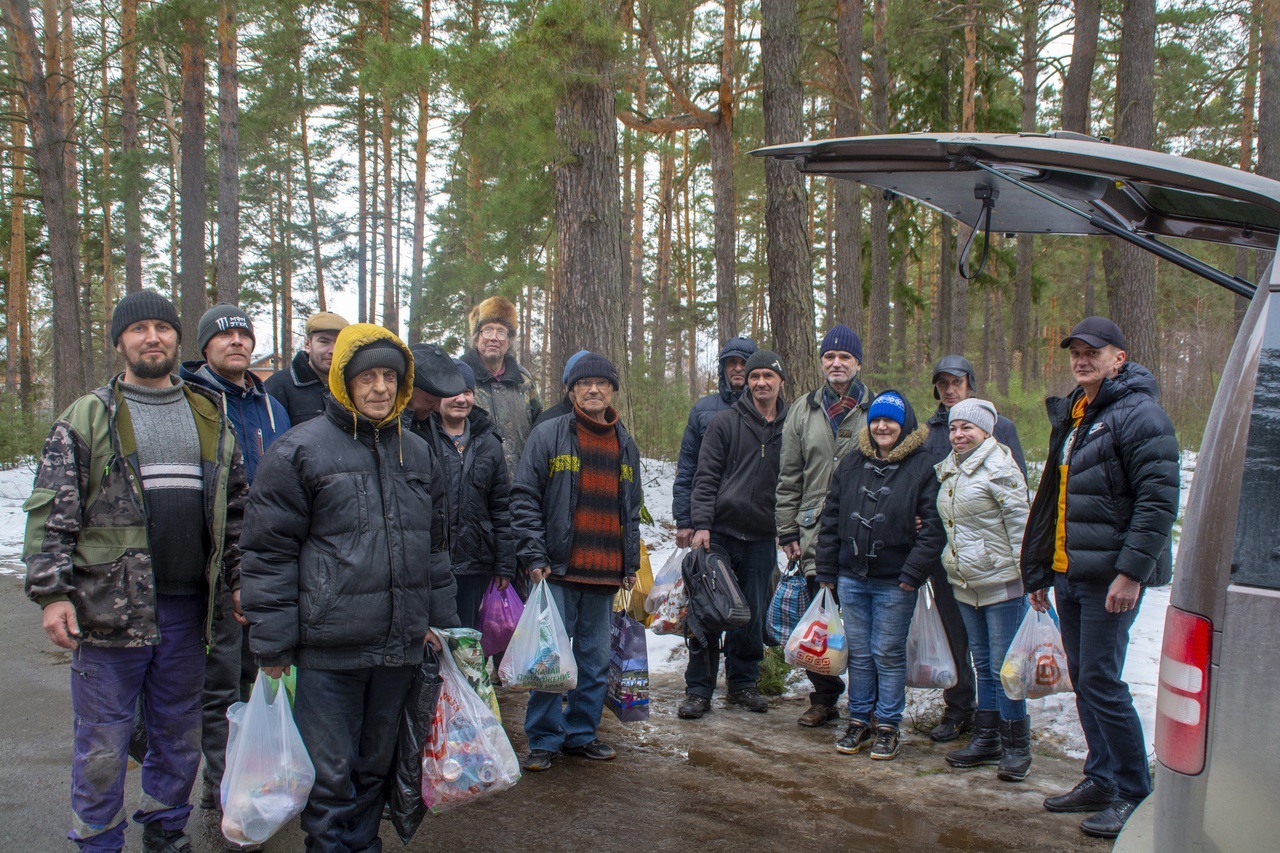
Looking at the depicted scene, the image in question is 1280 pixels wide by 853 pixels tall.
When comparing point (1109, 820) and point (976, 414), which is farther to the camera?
point (976, 414)

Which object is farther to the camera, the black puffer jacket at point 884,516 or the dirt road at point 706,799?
the black puffer jacket at point 884,516

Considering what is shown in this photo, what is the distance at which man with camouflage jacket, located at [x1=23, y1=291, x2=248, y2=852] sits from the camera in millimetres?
3307

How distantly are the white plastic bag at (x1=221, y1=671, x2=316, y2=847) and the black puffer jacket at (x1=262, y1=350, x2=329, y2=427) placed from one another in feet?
6.61

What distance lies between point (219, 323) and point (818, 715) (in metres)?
4.06

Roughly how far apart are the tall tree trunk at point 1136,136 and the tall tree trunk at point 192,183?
12609mm

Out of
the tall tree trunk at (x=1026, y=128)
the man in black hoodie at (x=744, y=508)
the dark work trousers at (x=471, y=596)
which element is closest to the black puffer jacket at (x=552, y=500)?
the dark work trousers at (x=471, y=596)

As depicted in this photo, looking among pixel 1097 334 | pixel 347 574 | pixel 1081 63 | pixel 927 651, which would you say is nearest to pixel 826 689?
pixel 927 651

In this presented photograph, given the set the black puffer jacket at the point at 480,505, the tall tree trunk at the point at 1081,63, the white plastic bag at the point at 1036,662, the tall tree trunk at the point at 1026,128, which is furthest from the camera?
the tall tree trunk at the point at 1026,128

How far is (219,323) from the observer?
4305mm

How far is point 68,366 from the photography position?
1755cm

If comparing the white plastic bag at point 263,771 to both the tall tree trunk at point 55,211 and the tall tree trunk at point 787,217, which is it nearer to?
the tall tree trunk at point 787,217

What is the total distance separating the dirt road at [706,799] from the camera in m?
3.90

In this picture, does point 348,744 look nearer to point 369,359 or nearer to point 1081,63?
point 369,359

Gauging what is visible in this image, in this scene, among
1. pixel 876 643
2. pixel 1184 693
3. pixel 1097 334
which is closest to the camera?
pixel 1184 693
